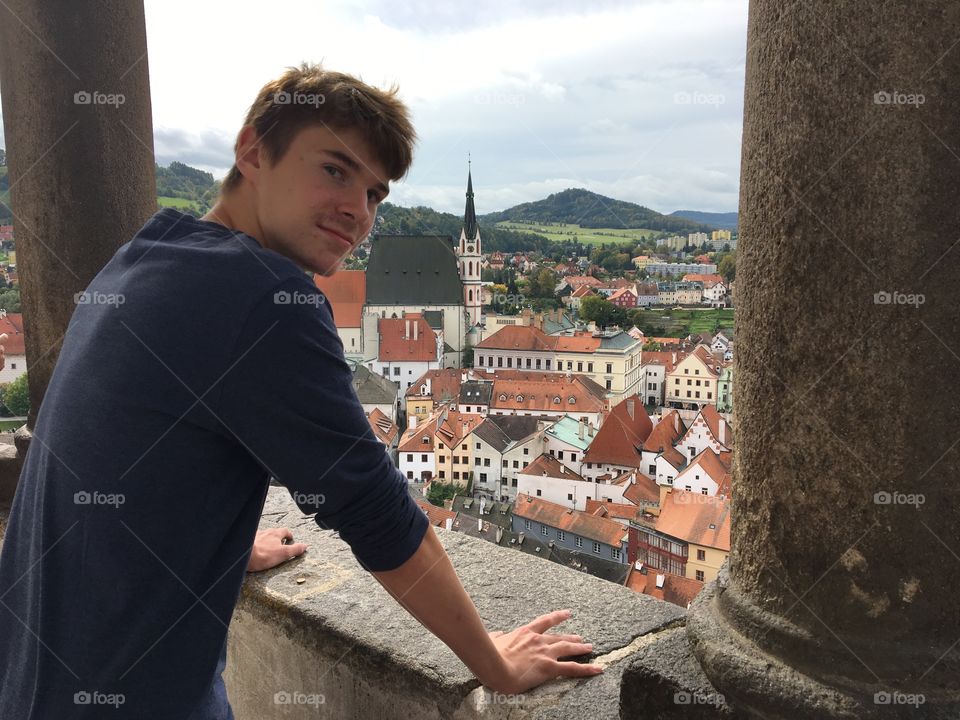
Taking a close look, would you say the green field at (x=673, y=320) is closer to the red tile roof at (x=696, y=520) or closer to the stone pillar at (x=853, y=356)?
the red tile roof at (x=696, y=520)

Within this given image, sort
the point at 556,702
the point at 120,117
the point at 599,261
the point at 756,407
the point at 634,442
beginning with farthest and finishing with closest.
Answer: the point at 634,442, the point at 599,261, the point at 120,117, the point at 556,702, the point at 756,407

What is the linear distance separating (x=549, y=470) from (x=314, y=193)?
15036mm

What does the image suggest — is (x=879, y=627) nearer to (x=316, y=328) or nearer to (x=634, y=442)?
(x=316, y=328)

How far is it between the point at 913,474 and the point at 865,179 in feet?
1.09

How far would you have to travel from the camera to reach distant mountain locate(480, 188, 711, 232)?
13.8m

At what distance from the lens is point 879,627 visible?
928mm

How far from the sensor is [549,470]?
15.8 metres

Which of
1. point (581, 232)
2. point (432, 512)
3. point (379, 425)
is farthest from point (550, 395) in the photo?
point (379, 425)

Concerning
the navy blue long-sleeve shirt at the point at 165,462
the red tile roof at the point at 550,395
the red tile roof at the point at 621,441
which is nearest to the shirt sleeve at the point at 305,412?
the navy blue long-sleeve shirt at the point at 165,462

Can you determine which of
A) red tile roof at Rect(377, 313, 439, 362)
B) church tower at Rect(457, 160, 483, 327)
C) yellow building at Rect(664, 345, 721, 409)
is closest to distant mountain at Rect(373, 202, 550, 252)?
yellow building at Rect(664, 345, 721, 409)

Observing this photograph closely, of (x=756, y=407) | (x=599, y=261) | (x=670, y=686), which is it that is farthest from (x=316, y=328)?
(x=599, y=261)

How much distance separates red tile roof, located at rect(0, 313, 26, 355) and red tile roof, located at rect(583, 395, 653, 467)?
14.0m

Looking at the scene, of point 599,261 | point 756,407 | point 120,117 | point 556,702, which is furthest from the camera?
point 599,261

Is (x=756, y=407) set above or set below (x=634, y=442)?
above
